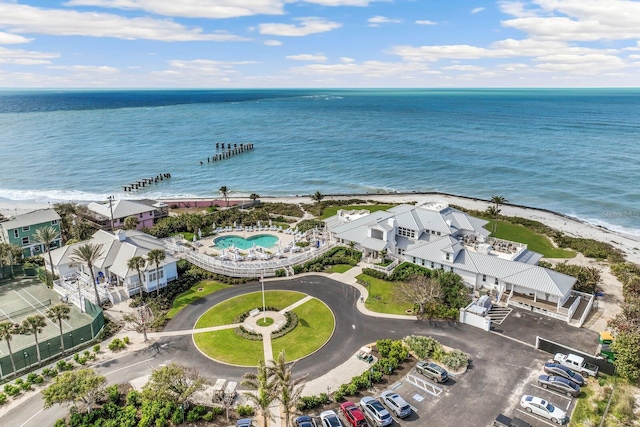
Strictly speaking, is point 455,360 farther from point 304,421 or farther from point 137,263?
point 137,263

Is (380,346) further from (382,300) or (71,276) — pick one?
(71,276)

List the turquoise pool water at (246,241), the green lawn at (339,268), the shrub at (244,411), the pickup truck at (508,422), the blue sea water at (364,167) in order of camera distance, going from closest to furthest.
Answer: the pickup truck at (508,422)
the shrub at (244,411)
the green lawn at (339,268)
the turquoise pool water at (246,241)
the blue sea water at (364,167)

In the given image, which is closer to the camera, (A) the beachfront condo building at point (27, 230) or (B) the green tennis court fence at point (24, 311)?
(B) the green tennis court fence at point (24, 311)

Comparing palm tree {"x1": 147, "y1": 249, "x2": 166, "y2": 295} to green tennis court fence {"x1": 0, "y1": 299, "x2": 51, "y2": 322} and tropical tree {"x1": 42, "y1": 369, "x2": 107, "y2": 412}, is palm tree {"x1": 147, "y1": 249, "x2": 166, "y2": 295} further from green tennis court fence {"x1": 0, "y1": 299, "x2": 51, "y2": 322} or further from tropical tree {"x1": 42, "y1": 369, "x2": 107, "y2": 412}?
tropical tree {"x1": 42, "y1": 369, "x2": 107, "y2": 412}

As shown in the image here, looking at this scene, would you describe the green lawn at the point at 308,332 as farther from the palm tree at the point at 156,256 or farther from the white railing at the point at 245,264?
the palm tree at the point at 156,256

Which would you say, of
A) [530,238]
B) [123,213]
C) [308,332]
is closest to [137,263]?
[308,332]

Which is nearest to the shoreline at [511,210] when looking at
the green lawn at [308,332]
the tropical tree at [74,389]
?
the green lawn at [308,332]

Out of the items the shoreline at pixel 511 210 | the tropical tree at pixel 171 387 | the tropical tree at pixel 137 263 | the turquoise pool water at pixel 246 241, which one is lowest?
the shoreline at pixel 511 210
